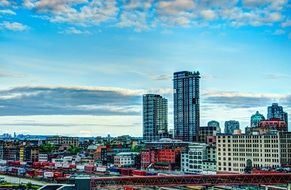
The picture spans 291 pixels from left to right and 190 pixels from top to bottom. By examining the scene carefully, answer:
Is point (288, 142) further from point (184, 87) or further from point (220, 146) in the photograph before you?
point (184, 87)

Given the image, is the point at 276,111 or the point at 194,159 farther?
the point at 276,111

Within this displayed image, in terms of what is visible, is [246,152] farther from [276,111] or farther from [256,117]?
[276,111]

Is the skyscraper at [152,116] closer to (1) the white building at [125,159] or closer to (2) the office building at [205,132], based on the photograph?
(2) the office building at [205,132]

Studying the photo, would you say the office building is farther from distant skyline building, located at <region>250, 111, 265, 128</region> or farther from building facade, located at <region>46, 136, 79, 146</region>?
building facade, located at <region>46, 136, 79, 146</region>

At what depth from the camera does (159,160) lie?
104 m

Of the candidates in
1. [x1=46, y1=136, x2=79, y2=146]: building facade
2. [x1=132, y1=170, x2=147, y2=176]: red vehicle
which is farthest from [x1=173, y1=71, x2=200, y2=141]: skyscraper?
[x1=132, y1=170, x2=147, y2=176]: red vehicle

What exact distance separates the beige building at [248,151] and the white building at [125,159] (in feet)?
92.5

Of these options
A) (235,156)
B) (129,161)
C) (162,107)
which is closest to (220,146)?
(235,156)

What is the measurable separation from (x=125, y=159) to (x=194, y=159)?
2646cm

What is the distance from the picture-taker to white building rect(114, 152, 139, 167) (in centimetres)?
11212

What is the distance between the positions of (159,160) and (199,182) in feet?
187

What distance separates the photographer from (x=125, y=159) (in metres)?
113

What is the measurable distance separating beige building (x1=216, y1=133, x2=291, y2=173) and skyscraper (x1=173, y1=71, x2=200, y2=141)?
71.6 meters

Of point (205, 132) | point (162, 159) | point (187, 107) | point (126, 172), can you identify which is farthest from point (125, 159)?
point (187, 107)
